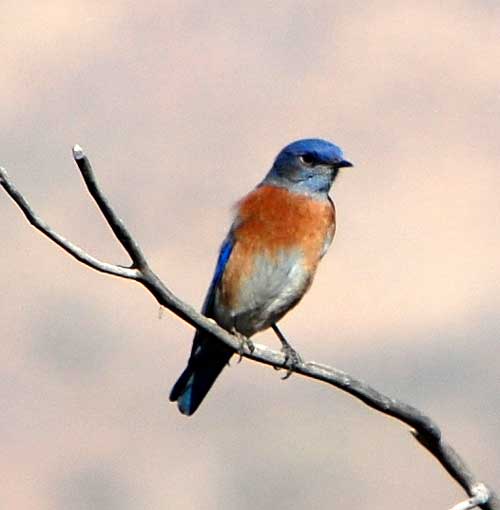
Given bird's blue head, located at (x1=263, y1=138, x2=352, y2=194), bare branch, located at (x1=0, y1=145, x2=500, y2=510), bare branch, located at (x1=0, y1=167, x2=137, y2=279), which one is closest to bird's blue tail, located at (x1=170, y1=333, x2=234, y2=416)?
bird's blue head, located at (x1=263, y1=138, x2=352, y2=194)

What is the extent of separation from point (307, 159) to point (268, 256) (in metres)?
0.61

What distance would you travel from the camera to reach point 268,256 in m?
5.57

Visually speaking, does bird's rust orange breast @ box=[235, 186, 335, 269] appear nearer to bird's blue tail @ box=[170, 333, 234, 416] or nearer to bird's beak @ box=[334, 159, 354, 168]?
bird's beak @ box=[334, 159, 354, 168]

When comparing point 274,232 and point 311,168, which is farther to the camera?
point 311,168

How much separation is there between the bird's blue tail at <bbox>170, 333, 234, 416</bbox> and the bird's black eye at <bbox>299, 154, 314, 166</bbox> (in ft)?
3.14

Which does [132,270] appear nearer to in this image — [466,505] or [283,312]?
[466,505]

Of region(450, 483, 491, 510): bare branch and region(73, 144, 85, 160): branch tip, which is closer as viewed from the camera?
region(73, 144, 85, 160): branch tip

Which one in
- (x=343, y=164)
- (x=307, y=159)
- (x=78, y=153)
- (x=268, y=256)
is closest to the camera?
(x=78, y=153)

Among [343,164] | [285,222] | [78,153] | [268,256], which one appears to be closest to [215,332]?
[78,153]

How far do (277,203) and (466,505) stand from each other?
2.73 m

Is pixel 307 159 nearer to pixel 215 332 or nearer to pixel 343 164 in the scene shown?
pixel 343 164

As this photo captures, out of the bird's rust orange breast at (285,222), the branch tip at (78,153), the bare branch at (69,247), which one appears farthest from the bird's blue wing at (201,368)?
the branch tip at (78,153)

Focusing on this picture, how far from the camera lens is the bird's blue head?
19.2 feet

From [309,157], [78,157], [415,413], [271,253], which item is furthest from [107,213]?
[309,157]
